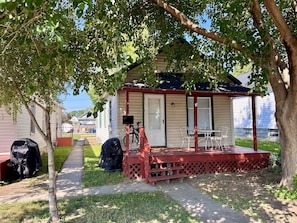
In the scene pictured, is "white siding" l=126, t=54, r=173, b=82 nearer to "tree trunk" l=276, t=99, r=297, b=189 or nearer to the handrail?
the handrail

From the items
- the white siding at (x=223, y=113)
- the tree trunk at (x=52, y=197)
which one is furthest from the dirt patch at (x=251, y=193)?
the tree trunk at (x=52, y=197)

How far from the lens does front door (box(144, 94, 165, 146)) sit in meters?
10.2

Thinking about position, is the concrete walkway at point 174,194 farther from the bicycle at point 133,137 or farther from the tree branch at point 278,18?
the tree branch at point 278,18

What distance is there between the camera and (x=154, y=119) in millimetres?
10336

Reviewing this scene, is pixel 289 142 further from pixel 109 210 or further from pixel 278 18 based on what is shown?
pixel 109 210

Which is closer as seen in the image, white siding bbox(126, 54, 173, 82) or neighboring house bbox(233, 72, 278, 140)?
white siding bbox(126, 54, 173, 82)

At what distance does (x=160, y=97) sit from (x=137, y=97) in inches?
37.7

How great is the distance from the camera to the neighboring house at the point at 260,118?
1880 cm

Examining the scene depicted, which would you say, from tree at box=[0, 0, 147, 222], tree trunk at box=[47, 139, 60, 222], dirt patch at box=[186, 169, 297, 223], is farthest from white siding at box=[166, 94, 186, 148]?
tree trunk at box=[47, 139, 60, 222]

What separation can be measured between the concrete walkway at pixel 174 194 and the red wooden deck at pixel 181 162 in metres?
0.46

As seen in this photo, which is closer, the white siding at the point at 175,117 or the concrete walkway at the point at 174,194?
the concrete walkway at the point at 174,194

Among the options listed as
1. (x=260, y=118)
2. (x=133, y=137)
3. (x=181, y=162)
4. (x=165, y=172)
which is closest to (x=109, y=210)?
(x=165, y=172)

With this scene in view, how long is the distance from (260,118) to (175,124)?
1221 cm

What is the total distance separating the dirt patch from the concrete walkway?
294 mm
